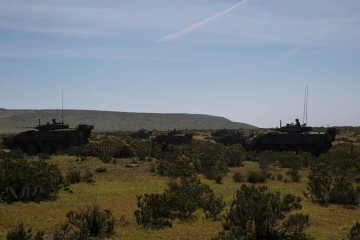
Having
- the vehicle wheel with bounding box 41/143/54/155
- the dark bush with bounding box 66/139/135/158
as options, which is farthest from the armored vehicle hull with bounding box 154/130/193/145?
the vehicle wheel with bounding box 41/143/54/155

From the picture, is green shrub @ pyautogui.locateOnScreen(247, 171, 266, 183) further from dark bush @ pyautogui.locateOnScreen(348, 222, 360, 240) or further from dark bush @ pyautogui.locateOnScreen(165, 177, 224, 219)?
dark bush @ pyautogui.locateOnScreen(348, 222, 360, 240)

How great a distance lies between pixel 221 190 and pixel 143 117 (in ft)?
389

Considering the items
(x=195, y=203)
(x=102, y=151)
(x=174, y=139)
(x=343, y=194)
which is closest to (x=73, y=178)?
(x=195, y=203)

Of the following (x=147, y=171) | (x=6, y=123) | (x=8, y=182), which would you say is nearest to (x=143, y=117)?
(x=6, y=123)

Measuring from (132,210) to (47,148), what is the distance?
1978 cm

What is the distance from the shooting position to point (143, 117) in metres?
132

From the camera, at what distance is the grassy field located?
860 cm

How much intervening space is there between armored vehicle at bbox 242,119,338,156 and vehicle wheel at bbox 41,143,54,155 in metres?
16.5

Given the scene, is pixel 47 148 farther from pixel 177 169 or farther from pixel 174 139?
pixel 174 139

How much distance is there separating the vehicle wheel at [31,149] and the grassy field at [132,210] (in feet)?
41.0

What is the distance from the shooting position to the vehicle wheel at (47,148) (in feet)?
92.3

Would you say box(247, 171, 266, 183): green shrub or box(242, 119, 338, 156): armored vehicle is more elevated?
box(242, 119, 338, 156): armored vehicle

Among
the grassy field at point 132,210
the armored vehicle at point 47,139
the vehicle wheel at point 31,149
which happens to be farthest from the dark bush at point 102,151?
the grassy field at point 132,210

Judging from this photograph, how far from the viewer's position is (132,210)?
1078 cm
